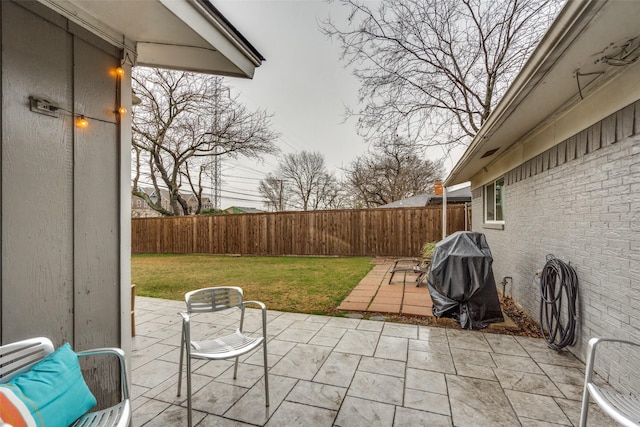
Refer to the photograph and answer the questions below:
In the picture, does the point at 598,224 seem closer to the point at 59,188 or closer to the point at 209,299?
the point at 209,299

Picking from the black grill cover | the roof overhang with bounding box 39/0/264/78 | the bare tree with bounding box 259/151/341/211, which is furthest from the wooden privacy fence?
A: the bare tree with bounding box 259/151/341/211

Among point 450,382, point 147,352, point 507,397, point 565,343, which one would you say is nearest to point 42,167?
point 147,352

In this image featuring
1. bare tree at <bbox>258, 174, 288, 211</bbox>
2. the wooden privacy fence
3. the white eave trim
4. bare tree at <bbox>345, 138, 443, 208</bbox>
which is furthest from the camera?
bare tree at <bbox>258, 174, 288, 211</bbox>

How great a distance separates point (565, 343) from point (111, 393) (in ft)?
12.2

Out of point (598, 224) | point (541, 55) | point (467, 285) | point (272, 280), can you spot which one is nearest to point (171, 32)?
point (541, 55)

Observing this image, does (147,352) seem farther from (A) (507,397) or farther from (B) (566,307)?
(B) (566,307)

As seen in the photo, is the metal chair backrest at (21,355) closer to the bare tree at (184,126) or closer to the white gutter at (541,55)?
the white gutter at (541,55)

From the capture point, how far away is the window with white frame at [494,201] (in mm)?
5504

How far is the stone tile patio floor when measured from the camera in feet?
6.33

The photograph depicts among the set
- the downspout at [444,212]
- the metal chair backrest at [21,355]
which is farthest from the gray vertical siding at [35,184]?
the downspout at [444,212]

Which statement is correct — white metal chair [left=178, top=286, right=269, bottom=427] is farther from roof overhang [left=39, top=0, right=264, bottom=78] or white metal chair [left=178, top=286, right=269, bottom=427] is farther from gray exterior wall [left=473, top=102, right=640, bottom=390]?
gray exterior wall [left=473, top=102, right=640, bottom=390]

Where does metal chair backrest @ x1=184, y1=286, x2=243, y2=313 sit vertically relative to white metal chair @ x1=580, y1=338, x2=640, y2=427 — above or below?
above

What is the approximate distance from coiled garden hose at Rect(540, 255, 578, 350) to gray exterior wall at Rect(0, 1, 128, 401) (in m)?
3.73

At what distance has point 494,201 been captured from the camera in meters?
5.97
